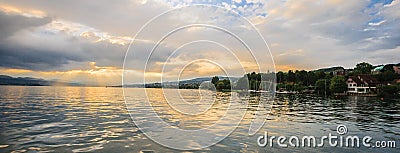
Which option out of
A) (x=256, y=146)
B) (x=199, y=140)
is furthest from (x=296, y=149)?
(x=199, y=140)

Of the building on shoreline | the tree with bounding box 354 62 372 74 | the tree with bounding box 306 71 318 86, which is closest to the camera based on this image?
the building on shoreline

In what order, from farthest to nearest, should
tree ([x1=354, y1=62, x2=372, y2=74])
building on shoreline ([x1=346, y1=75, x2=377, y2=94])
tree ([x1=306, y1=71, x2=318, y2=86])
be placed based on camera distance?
tree ([x1=354, y1=62, x2=372, y2=74])
tree ([x1=306, y1=71, x2=318, y2=86])
building on shoreline ([x1=346, y1=75, x2=377, y2=94])

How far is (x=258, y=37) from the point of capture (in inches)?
461

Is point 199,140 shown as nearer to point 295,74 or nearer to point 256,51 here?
point 256,51

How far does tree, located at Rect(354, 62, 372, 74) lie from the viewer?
176 m

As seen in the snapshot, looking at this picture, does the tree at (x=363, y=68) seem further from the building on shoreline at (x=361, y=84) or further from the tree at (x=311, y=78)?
the building on shoreline at (x=361, y=84)

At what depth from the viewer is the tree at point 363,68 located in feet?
578

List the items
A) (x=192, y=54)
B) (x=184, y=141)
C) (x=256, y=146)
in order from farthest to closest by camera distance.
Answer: (x=192, y=54) → (x=184, y=141) → (x=256, y=146)

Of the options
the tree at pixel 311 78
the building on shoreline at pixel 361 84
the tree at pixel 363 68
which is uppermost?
the tree at pixel 363 68

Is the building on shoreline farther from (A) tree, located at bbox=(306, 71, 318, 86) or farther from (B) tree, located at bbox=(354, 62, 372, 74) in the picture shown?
(B) tree, located at bbox=(354, 62, 372, 74)

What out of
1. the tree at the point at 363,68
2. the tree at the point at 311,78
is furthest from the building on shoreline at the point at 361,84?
the tree at the point at 363,68

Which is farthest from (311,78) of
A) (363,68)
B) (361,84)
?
(363,68)

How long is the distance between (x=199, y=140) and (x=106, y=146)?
444 cm

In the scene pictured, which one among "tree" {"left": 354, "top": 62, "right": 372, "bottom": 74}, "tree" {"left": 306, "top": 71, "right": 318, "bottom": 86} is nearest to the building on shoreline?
"tree" {"left": 306, "top": 71, "right": 318, "bottom": 86}
